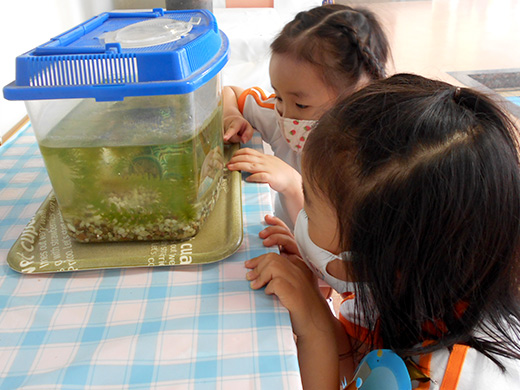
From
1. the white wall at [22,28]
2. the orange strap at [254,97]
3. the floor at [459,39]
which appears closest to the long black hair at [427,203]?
the orange strap at [254,97]

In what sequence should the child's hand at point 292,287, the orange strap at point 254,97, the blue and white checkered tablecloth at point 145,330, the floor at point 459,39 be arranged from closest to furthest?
the blue and white checkered tablecloth at point 145,330 → the child's hand at point 292,287 → the orange strap at point 254,97 → the floor at point 459,39

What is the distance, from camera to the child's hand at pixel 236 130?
986mm

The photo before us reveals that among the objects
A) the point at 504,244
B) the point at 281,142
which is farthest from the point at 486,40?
the point at 504,244

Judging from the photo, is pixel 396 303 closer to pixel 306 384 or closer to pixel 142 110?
pixel 306 384

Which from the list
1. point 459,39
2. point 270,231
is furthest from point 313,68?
point 459,39

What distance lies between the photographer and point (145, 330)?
Result: 0.55 metres

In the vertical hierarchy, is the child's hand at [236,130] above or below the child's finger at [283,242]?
above

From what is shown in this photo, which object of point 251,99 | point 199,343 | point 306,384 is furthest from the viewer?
point 251,99

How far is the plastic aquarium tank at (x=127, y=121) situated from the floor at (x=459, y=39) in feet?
6.72

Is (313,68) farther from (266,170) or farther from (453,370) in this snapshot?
(453,370)

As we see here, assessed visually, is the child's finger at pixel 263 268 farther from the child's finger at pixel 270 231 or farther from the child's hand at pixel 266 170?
the child's hand at pixel 266 170

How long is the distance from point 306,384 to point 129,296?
276 millimetres

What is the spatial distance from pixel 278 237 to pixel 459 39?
4321mm

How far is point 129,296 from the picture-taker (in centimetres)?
60
